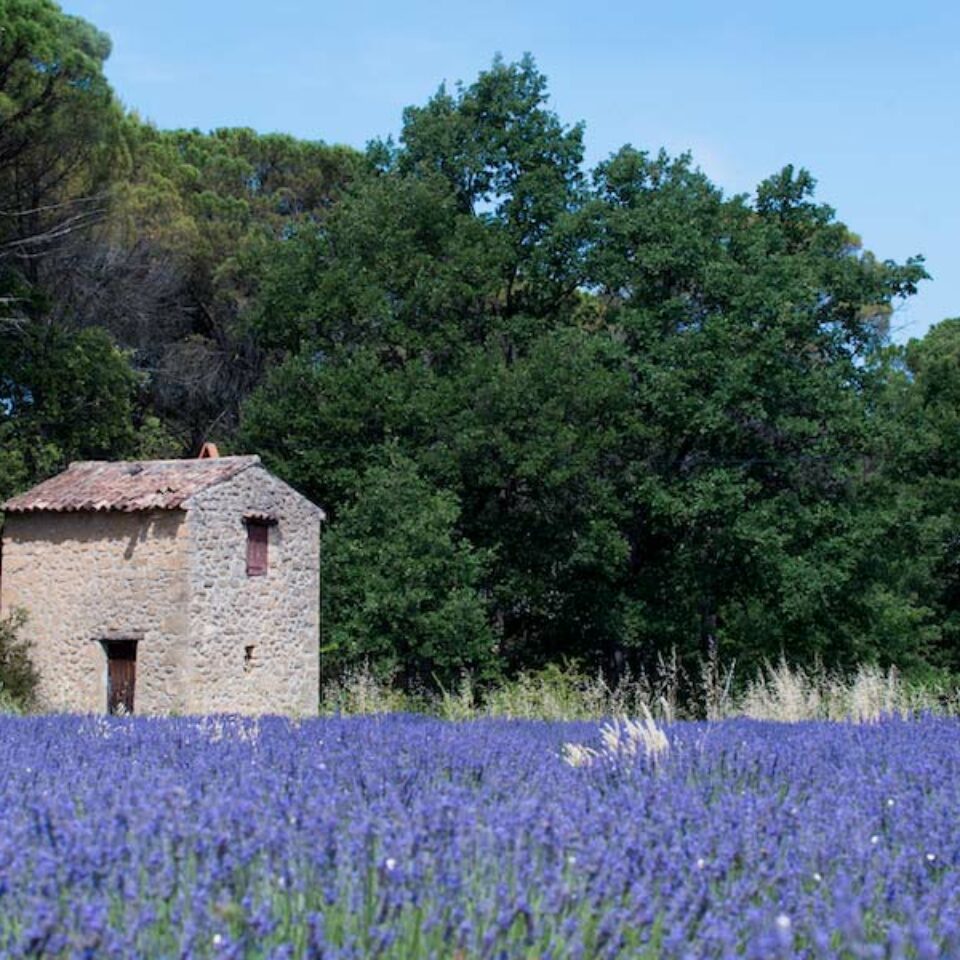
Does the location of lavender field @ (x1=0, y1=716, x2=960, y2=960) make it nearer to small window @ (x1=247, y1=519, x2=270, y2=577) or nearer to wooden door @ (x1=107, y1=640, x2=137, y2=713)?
wooden door @ (x1=107, y1=640, x2=137, y2=713)

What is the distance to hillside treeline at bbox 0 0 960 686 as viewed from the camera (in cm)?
2172

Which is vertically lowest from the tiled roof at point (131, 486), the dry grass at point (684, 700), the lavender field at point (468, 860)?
the lavender field at point (468, 860)

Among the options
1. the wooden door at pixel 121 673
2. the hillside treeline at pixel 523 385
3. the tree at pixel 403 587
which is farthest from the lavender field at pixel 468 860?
the hillside treeline at pixel 523 385

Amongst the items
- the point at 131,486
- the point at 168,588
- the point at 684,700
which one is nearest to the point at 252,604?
the point at 168,588

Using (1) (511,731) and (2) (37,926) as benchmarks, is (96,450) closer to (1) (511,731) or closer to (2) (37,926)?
(1) (511,731)

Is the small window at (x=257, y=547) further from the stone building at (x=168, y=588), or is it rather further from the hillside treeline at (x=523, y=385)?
the hillside treeline at (x=523, y=385)

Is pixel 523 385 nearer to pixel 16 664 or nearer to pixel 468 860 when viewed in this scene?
pixel 16 664

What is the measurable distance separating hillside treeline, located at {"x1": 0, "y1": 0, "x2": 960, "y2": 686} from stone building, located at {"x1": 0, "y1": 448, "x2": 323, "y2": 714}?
1.82m

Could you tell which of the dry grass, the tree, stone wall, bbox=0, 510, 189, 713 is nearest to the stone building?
stone wall, bbox=0, 510, 189, 713

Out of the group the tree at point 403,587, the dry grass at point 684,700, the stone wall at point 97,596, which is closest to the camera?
the dry grass at point 684,700

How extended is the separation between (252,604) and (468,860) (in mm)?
15645

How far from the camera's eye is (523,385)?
22.2 meters

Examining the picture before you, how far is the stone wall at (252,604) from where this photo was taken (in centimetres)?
1834

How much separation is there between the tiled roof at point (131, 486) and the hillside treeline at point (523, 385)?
1.87 metres
